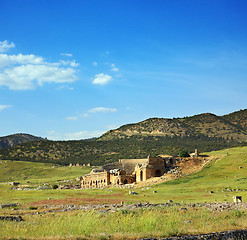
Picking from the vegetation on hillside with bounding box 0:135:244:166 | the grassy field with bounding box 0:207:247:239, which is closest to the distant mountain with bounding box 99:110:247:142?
the vegetation on hillside with bounding box 0:135:244:166

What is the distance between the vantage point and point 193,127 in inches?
6954

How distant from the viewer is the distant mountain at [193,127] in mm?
161750

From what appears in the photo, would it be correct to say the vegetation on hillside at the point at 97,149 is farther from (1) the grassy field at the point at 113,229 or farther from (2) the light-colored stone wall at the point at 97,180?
(1) the grassy field at the point at 113,229

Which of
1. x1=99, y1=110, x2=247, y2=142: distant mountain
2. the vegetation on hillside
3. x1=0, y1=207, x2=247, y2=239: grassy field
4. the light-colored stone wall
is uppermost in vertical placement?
x1=99, y1=110, x2=247, y2=142: distant mountain

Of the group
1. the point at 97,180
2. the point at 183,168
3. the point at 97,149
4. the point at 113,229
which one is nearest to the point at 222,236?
the point at 113,229

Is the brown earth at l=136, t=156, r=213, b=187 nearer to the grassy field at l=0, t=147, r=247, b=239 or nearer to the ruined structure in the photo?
the grassy field at l=0, t=147, r=247, b=239

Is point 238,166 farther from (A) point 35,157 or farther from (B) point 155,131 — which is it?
(B) point 155,131

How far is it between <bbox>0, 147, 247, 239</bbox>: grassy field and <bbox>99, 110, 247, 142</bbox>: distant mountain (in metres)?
73.8

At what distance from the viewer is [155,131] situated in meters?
174

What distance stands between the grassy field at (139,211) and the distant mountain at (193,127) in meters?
73.8

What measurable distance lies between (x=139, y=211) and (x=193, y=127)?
15840cm

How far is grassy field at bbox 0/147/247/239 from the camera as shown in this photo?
1520 cm

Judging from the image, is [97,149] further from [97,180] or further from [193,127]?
[97,180]

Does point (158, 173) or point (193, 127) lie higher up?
point (193, 127)
